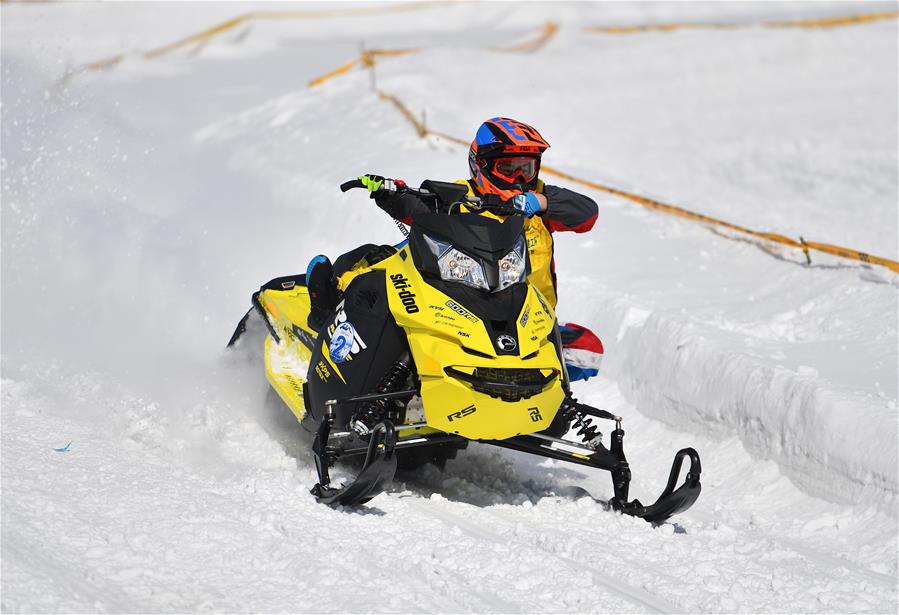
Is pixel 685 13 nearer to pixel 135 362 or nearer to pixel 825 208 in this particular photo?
pixel 825 208

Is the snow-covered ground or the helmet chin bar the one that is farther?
the helmet chin bar

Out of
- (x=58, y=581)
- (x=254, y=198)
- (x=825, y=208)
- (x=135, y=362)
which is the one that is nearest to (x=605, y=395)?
(x=135, y=362)

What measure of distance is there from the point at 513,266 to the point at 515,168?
37.3 inches

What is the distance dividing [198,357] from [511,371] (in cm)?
358

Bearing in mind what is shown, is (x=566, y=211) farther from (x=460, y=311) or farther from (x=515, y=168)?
(x=460, y=311)

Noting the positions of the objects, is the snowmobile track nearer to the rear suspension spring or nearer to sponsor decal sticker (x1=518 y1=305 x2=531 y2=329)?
the rear suspension spring

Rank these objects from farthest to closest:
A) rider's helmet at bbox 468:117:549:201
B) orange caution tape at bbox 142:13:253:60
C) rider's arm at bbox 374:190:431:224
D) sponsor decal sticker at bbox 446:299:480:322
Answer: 1. orange caution tape at bbox 142:13:253:60
2. rider's helmet at bbox 468:117:549:201
3. rider's arm at bbox 374:190:431:224
4. sponsor decal sticker at bbox 446:299:480:322

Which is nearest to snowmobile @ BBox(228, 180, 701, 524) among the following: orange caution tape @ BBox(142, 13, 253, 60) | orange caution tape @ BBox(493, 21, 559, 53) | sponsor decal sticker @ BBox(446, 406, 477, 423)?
sponsor decal sticker @ BBox(446, 406, 477, 423)

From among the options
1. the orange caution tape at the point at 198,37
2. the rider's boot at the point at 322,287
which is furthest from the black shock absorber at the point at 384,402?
the orange caution tape at the point at 198,37

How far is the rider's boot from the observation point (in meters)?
6.79

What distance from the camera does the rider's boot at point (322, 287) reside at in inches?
267

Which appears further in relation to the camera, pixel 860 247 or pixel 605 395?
pixel 860 247

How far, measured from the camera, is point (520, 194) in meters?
6.45

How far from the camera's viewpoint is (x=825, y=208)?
15.1 meters
